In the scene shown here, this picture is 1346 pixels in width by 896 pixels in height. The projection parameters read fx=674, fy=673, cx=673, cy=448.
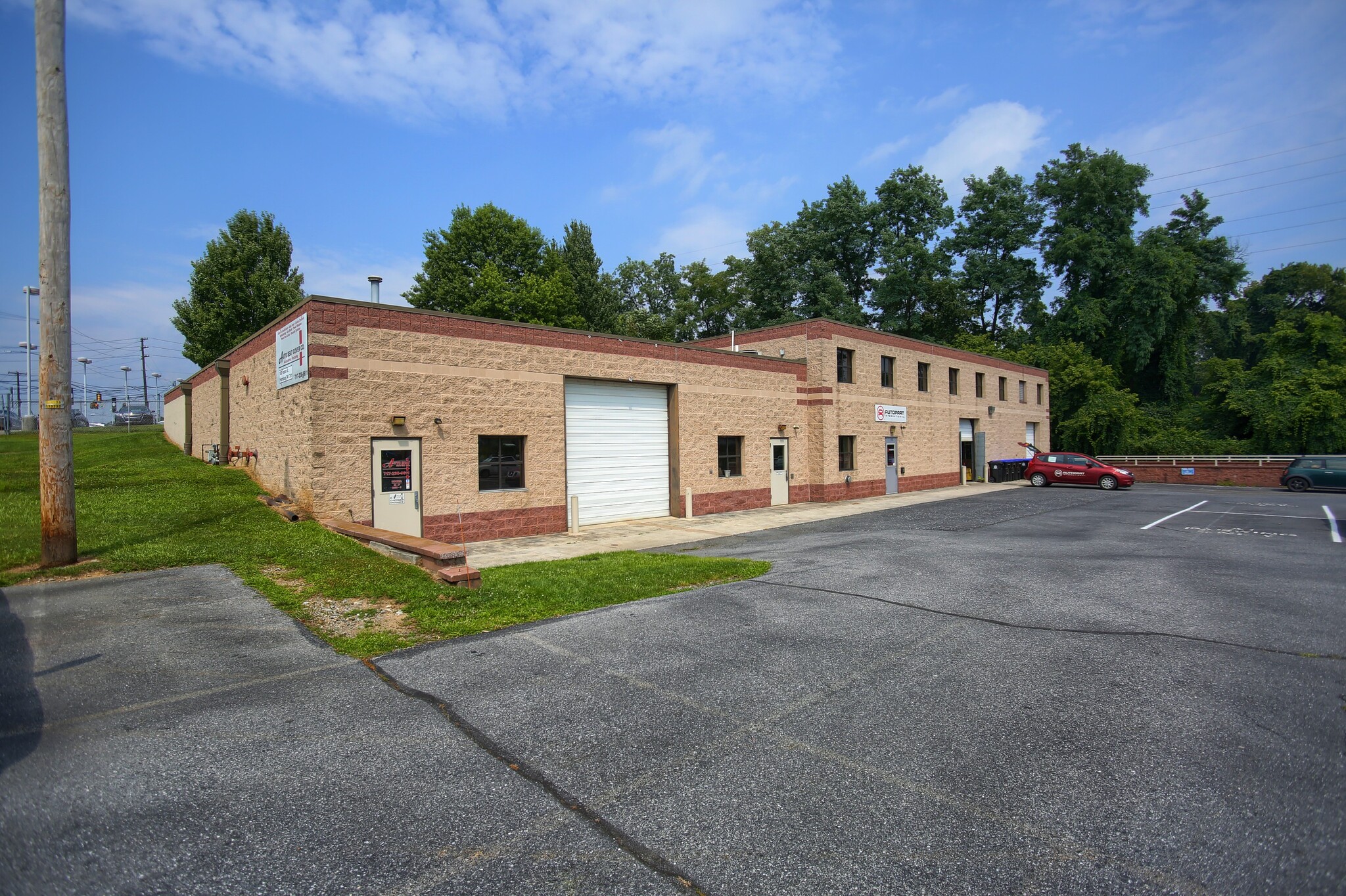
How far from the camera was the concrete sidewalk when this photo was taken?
13555 mm

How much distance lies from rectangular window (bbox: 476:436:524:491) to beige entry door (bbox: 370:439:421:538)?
150cm

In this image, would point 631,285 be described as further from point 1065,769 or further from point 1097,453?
point 1065,769

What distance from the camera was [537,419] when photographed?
657 inches

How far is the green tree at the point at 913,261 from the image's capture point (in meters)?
49.7

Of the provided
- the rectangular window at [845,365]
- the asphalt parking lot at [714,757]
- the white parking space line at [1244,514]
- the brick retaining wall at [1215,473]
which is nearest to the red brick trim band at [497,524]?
the asphalt parking lot at [714,757]

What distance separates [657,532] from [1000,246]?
1962 inches

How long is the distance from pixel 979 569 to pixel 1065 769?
23.0ft

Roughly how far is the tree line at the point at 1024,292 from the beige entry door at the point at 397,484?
26.4 metres

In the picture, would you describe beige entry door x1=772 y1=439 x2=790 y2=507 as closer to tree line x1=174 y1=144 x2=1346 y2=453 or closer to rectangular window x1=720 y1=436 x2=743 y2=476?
rectangular window x1=720 y1=436 x2=743 y2=476

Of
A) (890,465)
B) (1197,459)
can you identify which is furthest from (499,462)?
(1197,459)

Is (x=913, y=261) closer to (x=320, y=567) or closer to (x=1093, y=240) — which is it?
(x=1093, y=240)

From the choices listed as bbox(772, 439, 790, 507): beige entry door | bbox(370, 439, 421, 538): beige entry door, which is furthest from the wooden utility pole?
bbox(772, 439, 790, 507): beige entry door

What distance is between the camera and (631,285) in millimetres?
55156

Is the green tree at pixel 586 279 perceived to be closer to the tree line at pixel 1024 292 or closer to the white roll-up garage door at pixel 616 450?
the tree line at pixel 1024 292
